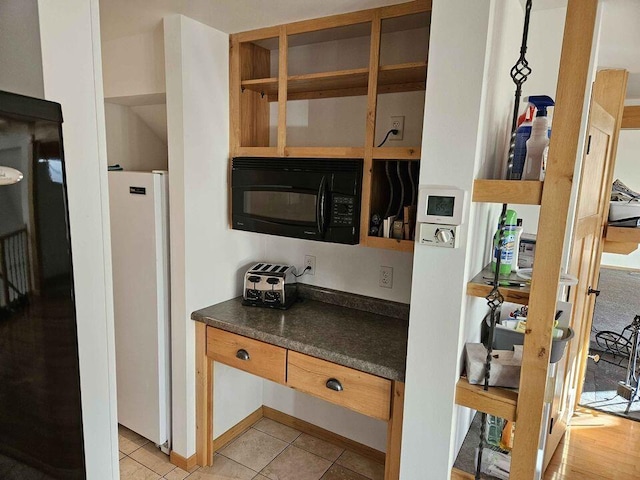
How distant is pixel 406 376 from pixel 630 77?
7.69 ft

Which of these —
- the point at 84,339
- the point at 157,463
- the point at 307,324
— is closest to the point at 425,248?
the point at 307,324

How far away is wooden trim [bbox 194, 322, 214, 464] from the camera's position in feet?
7.10

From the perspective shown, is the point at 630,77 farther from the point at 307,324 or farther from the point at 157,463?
the point at 157,463

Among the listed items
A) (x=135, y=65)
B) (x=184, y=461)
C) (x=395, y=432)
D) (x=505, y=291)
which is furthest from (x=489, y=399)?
(x=135, y=65)

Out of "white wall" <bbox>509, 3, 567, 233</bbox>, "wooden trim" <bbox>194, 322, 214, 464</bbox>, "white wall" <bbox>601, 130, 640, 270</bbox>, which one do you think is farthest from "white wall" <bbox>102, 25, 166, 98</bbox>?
"white wall" <bbox>601, 130, 640, 270</bbox>

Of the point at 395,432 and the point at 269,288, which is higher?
the point at 269,288

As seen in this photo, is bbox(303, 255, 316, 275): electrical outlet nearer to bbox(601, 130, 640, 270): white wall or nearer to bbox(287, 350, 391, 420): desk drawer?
bbox(287, 350, 391, 420): desk drawer

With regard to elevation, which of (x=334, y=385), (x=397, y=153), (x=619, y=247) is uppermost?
(x=397, y=153)

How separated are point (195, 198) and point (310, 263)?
2.45ft

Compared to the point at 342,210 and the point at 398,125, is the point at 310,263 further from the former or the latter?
the point at 398,125

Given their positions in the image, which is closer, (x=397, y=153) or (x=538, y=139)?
(x=538, y=139)

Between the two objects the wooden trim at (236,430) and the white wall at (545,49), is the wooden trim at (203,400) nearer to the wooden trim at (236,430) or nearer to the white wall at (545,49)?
the wooden trim at (236,430)

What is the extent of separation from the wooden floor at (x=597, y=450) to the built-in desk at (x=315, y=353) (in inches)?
47.3

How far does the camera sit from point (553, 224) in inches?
Result: 47.3
